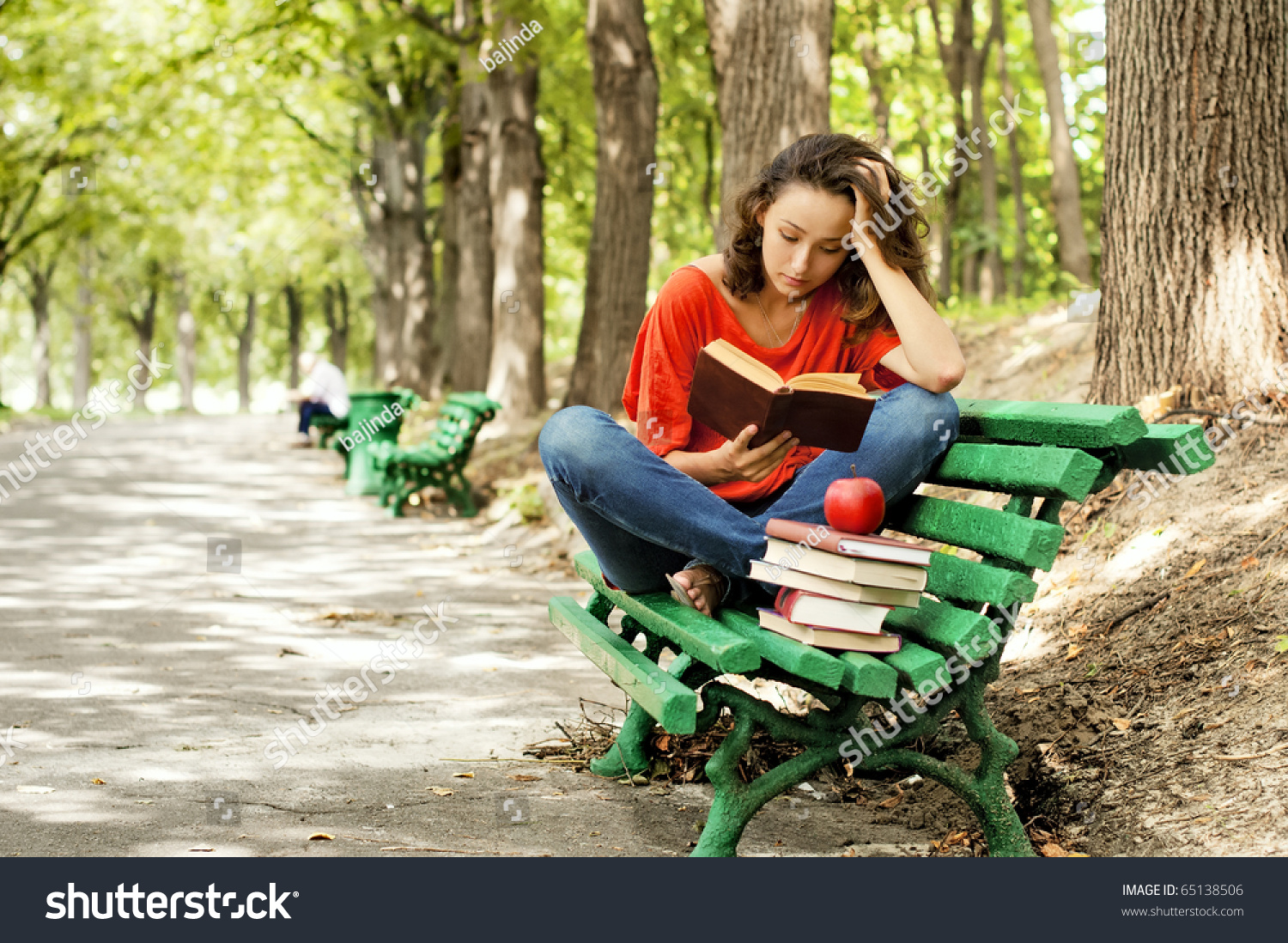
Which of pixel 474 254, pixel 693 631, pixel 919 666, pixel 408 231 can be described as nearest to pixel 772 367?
pixel 693 631

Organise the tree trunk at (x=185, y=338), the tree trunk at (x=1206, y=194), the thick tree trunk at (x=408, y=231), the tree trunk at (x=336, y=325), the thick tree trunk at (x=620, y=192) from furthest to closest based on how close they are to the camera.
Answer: the tree trunk at (x=336, y=325) → the tree trunk at (x=185, y=338) → the thick tree trunk at (x=408, y=231) → the thick tree trunk at (x=620, y=192) → the tree trunk at (x=1206, y=194)

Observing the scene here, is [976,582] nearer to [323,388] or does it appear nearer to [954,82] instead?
[323,388]

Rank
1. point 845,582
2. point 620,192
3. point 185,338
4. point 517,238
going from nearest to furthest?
1. point 845,582
2. point 620,192
3. point 517,238
4. point 185,338

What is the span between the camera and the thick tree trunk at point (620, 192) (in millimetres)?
11375

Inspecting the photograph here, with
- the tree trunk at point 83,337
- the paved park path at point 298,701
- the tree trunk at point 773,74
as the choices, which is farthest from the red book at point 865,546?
the tree trunk at point 83,337

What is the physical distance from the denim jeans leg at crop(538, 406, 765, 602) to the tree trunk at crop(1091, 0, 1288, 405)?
2557 mm

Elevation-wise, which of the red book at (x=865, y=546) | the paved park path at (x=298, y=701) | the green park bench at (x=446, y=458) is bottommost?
the paved park path at (x=298, y=701)

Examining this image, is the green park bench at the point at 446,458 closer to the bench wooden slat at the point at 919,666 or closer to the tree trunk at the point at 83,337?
the bench wooden slat at the point at 919,666

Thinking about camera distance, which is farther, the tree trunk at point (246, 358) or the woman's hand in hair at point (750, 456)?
the tree trunk at point (246, 358)

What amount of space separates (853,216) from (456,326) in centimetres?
1372

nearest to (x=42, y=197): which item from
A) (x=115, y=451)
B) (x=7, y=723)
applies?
(x=115, y=451)

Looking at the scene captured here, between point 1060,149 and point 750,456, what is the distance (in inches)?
443

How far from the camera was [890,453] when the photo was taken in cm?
297

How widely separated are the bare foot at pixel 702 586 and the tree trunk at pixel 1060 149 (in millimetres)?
11127
